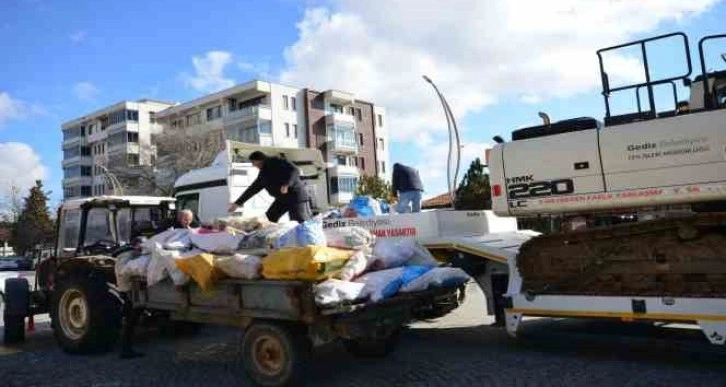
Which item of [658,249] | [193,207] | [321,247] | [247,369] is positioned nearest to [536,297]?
[658,249]

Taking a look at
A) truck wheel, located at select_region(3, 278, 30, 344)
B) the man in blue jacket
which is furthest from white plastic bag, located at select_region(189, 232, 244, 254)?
the man in blue jacket

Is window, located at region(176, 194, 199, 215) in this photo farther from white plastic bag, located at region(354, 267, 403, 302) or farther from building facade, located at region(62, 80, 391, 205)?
building facade, located at region(62, 80, 391, 205)

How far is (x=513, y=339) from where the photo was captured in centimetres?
784

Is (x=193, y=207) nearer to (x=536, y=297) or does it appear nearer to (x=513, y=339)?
(x=513, y=339)

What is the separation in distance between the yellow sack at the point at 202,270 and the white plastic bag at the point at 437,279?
1806mm

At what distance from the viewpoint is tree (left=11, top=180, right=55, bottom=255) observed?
200 feet

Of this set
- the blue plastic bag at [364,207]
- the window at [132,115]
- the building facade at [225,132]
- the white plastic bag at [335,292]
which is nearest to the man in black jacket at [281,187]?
the blue plastic bag at [364,207]

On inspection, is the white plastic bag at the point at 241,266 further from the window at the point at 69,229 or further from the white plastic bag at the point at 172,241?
the window at the point at 69,229

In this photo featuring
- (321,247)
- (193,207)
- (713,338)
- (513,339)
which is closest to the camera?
(713,338)

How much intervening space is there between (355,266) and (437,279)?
940 mm

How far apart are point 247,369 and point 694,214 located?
13.8 feet

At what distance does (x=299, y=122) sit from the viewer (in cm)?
6038

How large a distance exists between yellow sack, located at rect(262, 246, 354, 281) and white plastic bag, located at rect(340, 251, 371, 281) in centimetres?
6

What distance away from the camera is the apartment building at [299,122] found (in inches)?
2217
